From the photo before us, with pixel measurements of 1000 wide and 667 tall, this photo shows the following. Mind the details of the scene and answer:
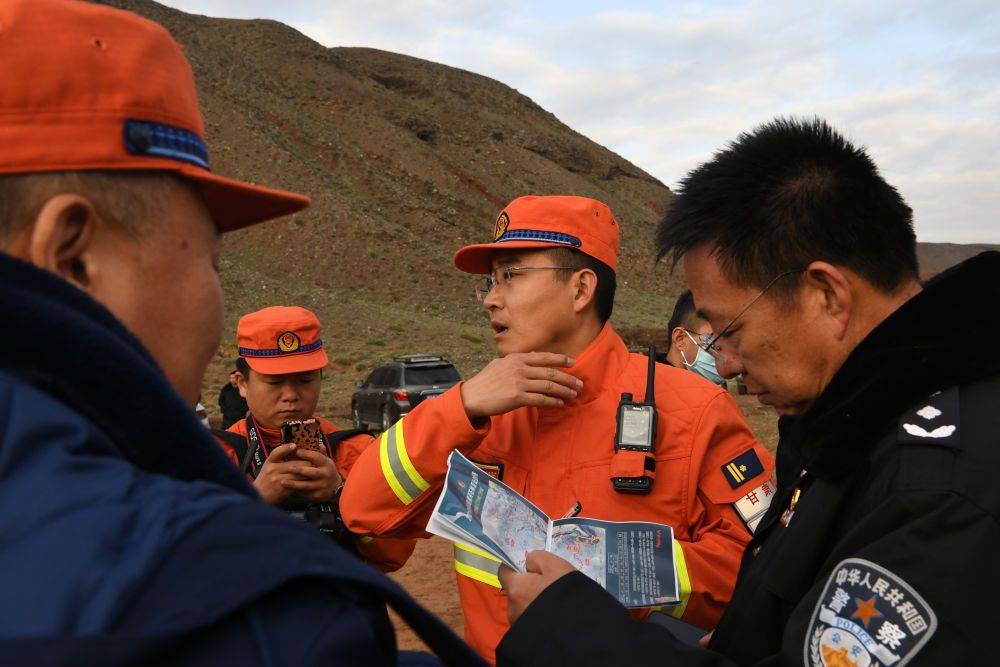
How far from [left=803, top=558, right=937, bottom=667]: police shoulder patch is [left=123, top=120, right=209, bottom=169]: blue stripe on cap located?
129 cm

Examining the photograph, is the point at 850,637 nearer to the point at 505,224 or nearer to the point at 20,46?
the point at 20,46

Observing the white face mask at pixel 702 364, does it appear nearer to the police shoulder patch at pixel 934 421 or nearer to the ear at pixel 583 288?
the ear at pixel 583 288

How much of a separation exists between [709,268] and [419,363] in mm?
15130

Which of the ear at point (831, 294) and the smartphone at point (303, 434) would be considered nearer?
the ear at point (831, 294)

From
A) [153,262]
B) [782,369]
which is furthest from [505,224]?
[153,262]

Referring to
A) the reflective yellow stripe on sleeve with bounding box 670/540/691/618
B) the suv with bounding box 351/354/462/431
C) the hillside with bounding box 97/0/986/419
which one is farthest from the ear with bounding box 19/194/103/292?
the hillside with bounding box 97/0/986/419

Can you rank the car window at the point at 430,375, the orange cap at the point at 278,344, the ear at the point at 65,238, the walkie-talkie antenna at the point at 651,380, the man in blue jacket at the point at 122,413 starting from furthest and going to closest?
1. the car window at the point at 430,375
2. the orange cap at the point at 278,344
3. the walkie-talkie antenna at the point at 651,380
4. the ear at the point at 65,238
5. the man in blue jacket at the point at 122,413

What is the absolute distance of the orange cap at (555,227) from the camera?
2.93m

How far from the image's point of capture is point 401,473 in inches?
99.1

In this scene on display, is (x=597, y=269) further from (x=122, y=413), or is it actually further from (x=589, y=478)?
(x=122, y=413)

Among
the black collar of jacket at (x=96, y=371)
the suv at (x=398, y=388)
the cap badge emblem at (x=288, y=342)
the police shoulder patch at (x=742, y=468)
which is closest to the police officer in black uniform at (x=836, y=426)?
the police shoulder patch at (x=742, y=468)

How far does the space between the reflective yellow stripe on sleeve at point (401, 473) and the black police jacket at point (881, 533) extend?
84cm

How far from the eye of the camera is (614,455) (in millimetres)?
2533

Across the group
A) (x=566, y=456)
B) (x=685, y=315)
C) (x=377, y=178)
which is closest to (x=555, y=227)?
(x=566, y=456)
